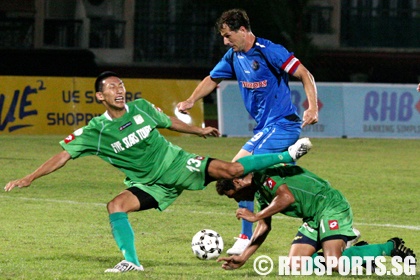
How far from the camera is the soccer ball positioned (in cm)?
913

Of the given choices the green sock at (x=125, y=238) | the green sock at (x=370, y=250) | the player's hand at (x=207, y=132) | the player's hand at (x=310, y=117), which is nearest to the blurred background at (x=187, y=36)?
the player's hand at (x=207, y=132)

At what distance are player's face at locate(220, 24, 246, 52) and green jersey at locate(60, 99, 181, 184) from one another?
3.49 ft

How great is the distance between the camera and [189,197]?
46.8 ft

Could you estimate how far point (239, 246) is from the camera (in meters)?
9.65

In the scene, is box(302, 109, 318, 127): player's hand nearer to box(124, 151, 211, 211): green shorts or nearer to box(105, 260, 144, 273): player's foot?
box(124, 151, 211, 211): green shorts

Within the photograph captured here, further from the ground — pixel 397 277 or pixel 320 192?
pixel 320 192

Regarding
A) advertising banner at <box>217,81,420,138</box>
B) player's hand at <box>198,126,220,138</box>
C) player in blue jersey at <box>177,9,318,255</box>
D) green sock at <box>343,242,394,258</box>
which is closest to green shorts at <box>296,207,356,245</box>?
green sock at <box>343,242,394,258</box>

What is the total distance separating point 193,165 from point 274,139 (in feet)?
3.33

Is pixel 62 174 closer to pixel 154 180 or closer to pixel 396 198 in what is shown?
pixel 396 198

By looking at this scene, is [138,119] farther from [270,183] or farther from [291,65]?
[291,65]

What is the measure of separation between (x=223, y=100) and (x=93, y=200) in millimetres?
12048

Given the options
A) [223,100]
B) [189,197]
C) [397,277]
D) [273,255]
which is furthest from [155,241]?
[223,100]

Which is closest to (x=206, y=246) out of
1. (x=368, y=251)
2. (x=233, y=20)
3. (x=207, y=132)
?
(x=207, y=132)

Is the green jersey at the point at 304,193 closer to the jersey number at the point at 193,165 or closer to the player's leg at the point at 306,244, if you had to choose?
the player's leg at the point at 306,244
